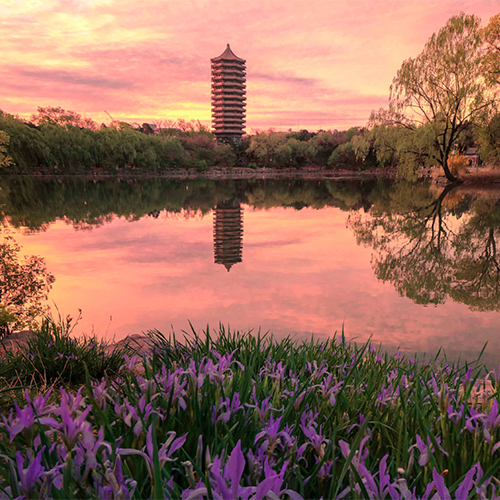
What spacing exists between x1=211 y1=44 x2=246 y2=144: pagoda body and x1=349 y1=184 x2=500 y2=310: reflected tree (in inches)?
4078

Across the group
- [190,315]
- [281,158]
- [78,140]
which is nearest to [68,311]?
[190,315]

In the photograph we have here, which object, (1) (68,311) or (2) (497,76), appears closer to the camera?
(1) (68,311)

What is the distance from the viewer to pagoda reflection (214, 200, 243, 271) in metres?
12.8

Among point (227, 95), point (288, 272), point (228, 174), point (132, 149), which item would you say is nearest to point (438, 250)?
point (288, 272)

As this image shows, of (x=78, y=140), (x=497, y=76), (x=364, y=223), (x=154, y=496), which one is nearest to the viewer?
(x=154, y=496)

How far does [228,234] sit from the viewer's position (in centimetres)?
1722

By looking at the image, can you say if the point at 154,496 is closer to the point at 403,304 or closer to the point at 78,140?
the point at 403,304

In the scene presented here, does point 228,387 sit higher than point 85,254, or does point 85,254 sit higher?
point 228,387

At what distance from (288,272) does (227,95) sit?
389 ft

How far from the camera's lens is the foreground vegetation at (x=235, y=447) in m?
0.93

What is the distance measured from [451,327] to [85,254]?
11140 millimetres

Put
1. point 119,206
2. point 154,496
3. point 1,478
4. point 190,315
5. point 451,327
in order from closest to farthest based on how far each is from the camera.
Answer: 1. point 154,496
2. point 1,478
3. point 451,327
4. point 190,315
5. point 119,206

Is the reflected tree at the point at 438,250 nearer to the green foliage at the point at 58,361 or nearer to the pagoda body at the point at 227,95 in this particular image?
the green foliage at the point at 58,361

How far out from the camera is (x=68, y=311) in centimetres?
790
